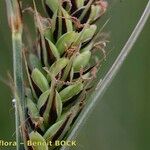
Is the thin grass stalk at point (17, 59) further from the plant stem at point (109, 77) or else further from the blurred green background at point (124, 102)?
the blurred green background at point (124, 102)

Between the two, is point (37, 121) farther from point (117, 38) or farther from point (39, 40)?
point (117, 38)

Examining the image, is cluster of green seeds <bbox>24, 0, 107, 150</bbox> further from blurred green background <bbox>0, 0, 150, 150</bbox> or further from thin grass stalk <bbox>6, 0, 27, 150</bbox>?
blurred green background <bbox>0, 0, 150, 150</bbox>

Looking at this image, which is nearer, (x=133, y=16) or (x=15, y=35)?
(x=15, y=35)

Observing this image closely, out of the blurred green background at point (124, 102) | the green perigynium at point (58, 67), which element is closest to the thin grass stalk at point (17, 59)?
the green perigynium at point (58, 67)

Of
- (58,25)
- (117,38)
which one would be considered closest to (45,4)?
(58,25)

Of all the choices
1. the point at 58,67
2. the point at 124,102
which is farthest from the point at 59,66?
the point at 124,102

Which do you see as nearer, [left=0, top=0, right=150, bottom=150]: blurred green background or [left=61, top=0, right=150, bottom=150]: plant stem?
[left=61, top=0, right=150, bottom=150]: plant stem

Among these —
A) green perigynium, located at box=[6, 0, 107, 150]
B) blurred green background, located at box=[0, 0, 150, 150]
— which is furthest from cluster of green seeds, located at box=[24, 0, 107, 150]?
blurred green background, located at box=[0, 0, 150, 150]
